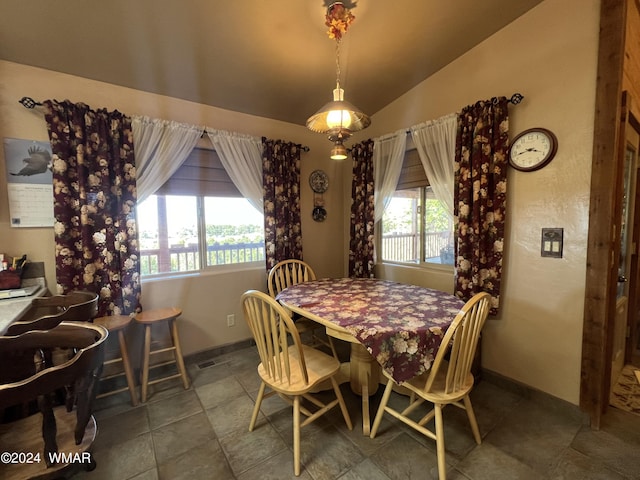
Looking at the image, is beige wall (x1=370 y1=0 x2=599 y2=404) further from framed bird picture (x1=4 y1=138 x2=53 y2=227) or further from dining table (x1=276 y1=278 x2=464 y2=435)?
framed bird picture (x1=4 y1=138 x2=53 y2=227)

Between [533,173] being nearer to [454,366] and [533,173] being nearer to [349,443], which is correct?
[454,366]

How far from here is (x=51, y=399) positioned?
3.19 feet

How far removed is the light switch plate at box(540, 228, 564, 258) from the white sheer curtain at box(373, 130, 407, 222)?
1353 millimetres

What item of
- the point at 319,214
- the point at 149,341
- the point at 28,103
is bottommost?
the point at 149,341

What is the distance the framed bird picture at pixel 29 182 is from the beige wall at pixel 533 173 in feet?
0.18

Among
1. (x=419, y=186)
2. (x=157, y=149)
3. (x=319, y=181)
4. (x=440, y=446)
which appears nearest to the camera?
(x=440, y=446)

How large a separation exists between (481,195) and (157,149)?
8.82ft

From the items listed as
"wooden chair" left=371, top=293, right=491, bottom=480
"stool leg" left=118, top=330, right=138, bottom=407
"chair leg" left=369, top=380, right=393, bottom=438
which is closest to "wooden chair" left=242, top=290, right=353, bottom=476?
"chair leg" left=369, top=380, right=393, bottom=438

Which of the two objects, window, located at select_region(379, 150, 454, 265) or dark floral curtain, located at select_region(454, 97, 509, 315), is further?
window, located at select_region(379, 150, 454, 265)

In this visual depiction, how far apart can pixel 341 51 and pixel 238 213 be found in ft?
5.78

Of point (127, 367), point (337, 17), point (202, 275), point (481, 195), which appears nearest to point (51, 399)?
point (127, 367)

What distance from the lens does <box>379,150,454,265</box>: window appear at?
8.66 ft

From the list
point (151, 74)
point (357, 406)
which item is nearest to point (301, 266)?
point (357, 406)

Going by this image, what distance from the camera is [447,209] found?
95.0 inches
